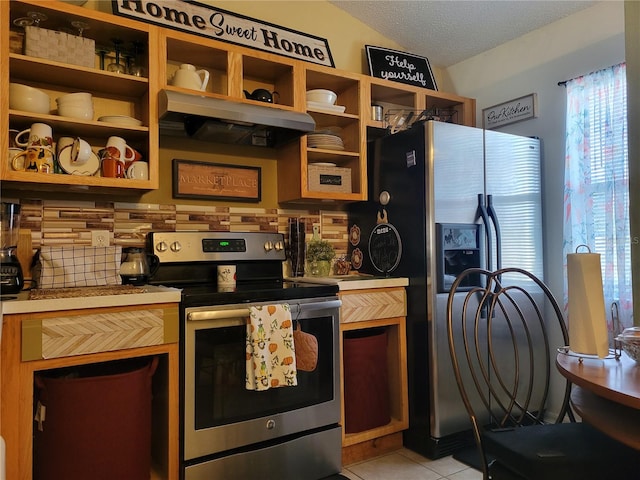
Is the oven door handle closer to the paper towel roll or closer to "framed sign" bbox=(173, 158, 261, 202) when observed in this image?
"framed sign" bbox=(173, 158, 261, 202)

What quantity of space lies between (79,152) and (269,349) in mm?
1163

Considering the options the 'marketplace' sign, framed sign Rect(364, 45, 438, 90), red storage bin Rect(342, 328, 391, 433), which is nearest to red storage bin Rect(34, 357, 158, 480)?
red storage bin Rect(342, 328, 391, 433)

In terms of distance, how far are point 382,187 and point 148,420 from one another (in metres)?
1.69

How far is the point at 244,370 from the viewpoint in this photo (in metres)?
1.94

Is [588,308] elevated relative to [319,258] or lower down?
lower down

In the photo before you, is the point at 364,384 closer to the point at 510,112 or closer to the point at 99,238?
the point at 99,238

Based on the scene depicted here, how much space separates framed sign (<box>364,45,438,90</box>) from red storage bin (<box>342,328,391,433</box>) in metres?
1.71

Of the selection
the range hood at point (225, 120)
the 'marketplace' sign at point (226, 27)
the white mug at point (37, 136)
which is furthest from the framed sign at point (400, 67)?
the white mug at point (37, 136)

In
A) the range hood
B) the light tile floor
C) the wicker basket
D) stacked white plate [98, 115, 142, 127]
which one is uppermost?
the wicker basket

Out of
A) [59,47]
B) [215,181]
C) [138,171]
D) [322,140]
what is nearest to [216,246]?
[215,181]

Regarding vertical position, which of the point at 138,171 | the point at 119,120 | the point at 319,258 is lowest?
the point at 319,258

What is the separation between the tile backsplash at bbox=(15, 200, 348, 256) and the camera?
2104mm

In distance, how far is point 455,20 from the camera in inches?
116

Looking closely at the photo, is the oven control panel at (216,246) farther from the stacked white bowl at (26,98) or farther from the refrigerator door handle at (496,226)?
the refrigerator door handle at (496,226)
